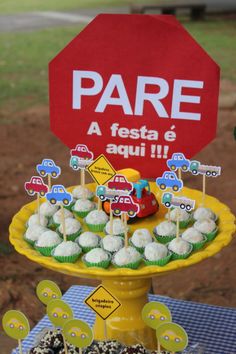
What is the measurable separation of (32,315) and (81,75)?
72.7 inches

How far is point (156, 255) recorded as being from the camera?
2215mm

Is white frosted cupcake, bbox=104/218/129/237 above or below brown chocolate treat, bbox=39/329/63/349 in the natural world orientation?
above

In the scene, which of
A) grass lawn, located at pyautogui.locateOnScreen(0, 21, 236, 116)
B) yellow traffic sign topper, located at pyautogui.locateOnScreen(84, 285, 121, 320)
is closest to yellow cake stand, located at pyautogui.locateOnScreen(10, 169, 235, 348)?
yellow traffic sign topper, located at pyautogui.locateOnScreen(84, 285, 121, 320)

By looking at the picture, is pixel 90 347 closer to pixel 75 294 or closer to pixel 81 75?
pixel 75 294

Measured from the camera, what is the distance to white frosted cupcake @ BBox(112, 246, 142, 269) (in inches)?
86.4

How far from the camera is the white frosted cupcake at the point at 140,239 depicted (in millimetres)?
2326

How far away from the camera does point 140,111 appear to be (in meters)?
2.55

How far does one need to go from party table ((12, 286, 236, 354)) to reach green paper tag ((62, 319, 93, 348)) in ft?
1.80

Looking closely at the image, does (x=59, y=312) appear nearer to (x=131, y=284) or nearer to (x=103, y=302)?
(x=103, y=302)

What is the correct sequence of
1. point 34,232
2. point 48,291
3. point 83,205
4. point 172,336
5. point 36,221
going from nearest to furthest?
point 172,336
point 48,291
point 34,232
point 36,221
point 83,205

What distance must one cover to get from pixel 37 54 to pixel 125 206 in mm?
8232

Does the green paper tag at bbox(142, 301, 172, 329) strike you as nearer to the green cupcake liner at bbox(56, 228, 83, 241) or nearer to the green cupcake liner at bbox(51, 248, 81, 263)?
the green cupcake liner at bbox(51, 248, 81, 263)

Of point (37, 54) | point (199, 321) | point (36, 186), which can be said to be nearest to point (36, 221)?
point (36, 186)

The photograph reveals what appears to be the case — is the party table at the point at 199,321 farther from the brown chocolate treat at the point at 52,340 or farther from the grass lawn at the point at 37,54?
the grass lawn at the point at 37,54
